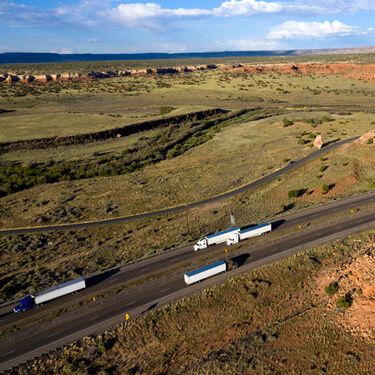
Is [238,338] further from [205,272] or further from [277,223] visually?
[277,223]

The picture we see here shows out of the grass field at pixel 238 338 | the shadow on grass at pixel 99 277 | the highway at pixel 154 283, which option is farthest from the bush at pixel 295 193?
the shadow on grass at pixel 99 277

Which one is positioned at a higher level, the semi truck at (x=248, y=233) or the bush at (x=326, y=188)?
the bush at (x=326, y=188)

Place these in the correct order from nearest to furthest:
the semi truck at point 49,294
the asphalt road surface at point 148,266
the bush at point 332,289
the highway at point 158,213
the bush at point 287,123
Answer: the bush at point 332,289 → the semi truck at point 49,294 → the asphalt road surface at point 148,266 → the highway at point 158,213 → the bush at point 287,123

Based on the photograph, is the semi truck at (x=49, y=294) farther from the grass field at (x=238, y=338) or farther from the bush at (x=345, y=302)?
the bush at (x=345, y=302)

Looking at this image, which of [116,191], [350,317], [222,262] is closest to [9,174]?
[116,191]

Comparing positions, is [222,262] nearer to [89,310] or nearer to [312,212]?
[89,310]
